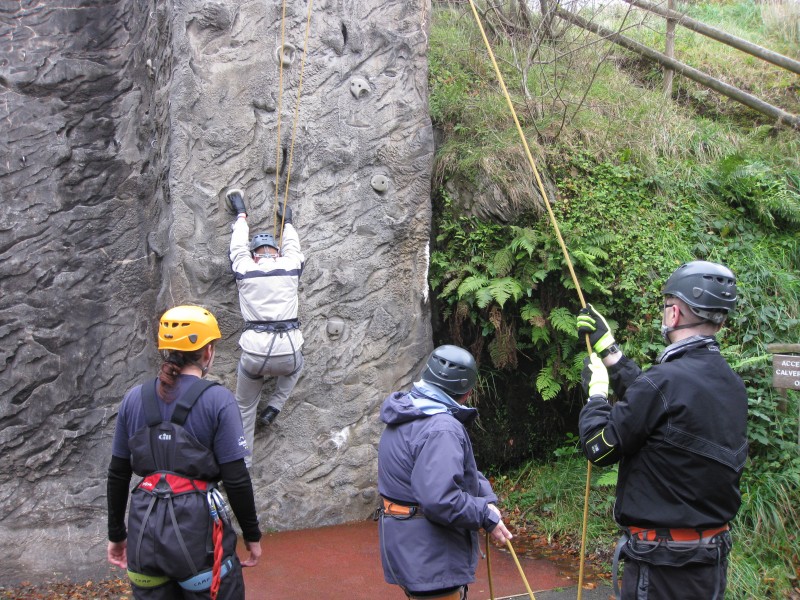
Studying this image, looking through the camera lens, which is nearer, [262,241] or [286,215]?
[262,241]

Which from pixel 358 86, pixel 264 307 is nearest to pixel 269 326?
pixel 264 307

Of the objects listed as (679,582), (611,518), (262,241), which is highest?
(262,241)

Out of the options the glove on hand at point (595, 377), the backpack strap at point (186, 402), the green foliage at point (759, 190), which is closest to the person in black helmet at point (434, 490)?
the glove on hand at point (595, 377)

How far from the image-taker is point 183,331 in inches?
136

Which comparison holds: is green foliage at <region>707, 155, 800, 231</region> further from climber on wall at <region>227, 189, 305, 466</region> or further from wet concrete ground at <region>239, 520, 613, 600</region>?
climber on wall at <region>227, 189, 305, 466</region>

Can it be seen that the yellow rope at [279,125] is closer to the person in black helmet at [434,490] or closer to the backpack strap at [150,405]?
the backpack strap at [150,405]

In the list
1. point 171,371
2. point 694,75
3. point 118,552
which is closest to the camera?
point 171,371

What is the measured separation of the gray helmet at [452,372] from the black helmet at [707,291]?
1.05 meters

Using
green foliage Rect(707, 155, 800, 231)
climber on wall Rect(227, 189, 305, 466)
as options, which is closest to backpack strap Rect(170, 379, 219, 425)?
climber on wall Rect(227, 189, 305, 466)

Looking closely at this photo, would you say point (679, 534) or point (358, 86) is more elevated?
point (358, 86)

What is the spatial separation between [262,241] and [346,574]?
2814 mm

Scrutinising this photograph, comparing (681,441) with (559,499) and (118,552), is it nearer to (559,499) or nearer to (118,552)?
(118,552)

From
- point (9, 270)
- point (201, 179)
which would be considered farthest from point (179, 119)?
point (9, 270)

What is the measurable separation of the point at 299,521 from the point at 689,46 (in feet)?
28.0
